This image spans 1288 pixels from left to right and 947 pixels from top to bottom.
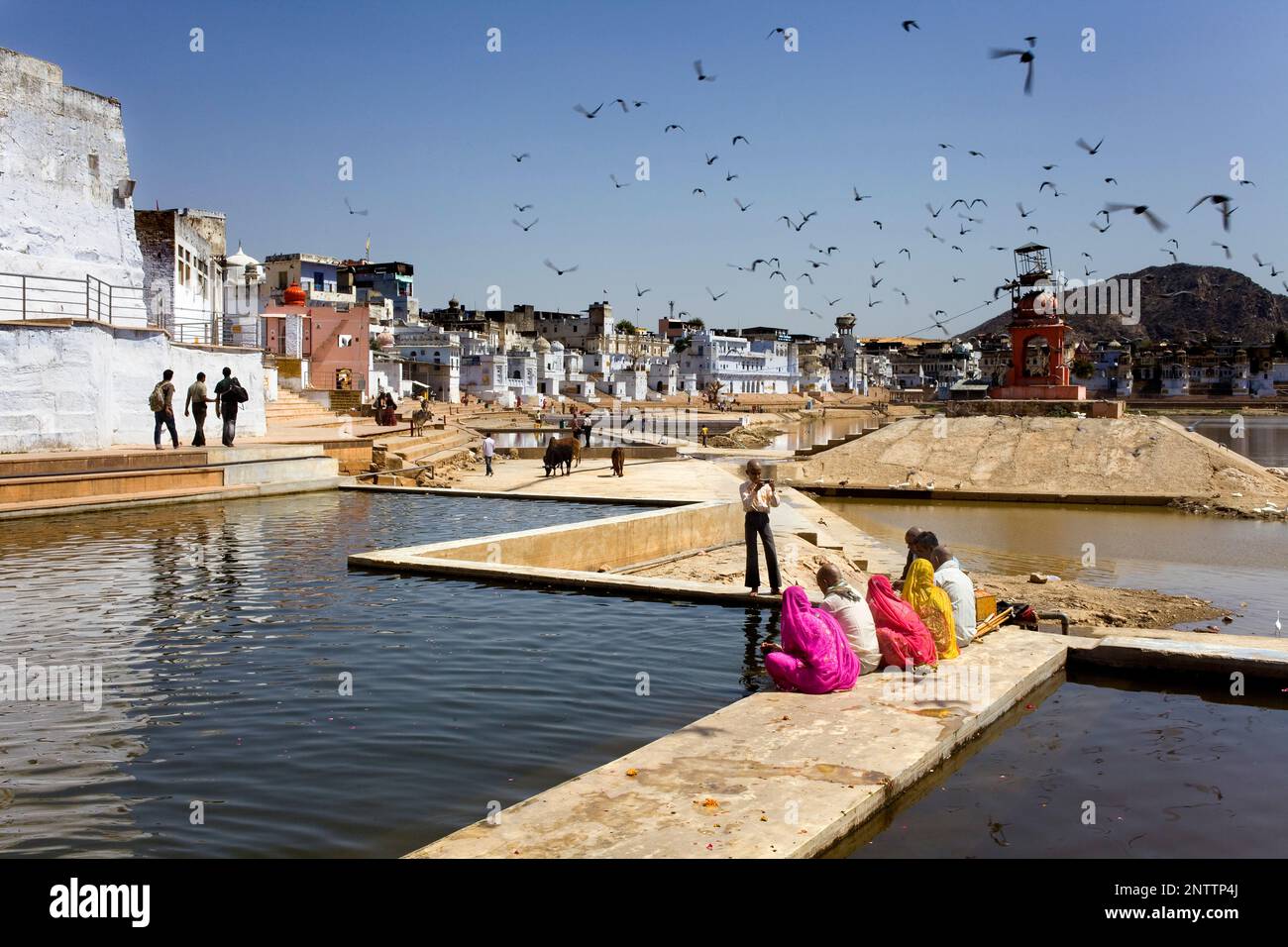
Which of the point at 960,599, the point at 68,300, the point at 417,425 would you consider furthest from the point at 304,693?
the point at 417,425

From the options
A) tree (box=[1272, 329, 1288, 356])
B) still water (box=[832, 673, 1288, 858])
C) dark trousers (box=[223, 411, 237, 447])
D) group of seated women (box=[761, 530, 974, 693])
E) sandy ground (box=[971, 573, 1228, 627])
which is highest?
tree (box=[1272, 329, 1288, 356])

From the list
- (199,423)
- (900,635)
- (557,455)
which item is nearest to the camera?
(900,635)

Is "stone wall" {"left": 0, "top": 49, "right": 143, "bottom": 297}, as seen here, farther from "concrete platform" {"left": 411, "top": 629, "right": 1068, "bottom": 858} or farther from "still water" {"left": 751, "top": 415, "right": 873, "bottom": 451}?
"still water" {"left": 751, "top": 415, "right": 873, "bottom": 451}

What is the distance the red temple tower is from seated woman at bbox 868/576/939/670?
1775 inches

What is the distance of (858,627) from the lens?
317 inches

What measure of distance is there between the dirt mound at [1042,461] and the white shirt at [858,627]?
90.9 feet

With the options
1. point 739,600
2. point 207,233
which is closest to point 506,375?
point 207,233

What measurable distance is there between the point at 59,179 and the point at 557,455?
43.8 ft

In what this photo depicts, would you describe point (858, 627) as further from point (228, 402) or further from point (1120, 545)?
point (1120, 545)

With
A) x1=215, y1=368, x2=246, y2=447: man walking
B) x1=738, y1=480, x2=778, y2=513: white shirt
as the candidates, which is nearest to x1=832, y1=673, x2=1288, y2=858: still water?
x1=738, y1=480, x2=778, y2=513: white shirt

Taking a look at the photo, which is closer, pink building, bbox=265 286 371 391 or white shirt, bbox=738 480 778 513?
white shirt, bbox=738 480 778 513

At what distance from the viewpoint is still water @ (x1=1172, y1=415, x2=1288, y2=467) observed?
2339 inches

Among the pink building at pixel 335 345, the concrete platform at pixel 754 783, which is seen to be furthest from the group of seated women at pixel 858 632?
the pink building at pixel 335 345

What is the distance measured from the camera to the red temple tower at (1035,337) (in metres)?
54.0
